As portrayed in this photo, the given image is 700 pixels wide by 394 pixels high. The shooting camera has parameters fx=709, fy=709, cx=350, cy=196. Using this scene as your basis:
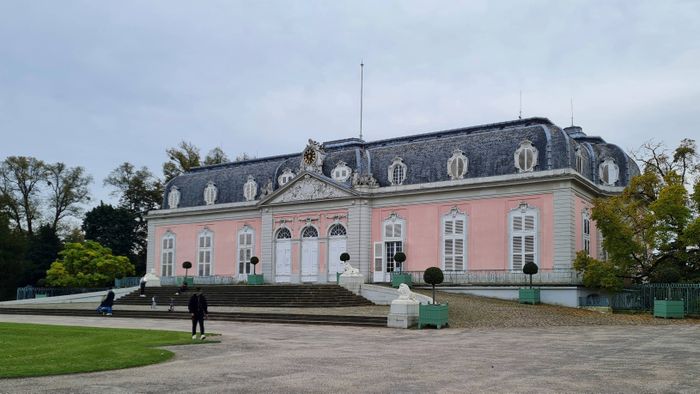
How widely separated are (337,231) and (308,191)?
2.91 m

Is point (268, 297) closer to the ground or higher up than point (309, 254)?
closer to the ground

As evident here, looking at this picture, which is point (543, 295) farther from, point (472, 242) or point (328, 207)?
point (328, 207)

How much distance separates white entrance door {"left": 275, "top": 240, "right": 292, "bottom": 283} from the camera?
4075cm

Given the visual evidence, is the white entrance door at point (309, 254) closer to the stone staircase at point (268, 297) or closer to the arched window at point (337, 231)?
the arched window at point (337, 231)

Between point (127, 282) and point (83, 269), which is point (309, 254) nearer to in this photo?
point (127, 282)

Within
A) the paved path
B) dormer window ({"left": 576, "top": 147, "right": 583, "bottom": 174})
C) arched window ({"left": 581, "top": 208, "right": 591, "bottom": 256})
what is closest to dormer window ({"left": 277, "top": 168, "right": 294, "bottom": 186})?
dormer window ({"left": 576, "top": 147, "right": 583, "bottom": 174})

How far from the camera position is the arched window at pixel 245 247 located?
4316cm

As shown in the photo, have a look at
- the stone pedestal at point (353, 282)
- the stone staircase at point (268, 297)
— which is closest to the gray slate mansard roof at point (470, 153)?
the stone pedestal at point (353, 282)

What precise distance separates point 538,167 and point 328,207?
11.9 meters

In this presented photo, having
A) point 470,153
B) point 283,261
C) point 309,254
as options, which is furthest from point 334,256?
point 470,153

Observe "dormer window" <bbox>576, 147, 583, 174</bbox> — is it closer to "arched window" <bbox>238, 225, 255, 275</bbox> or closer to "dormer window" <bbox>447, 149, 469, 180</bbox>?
"dormer window" <bbox>447, 149, 469, 180</bbox>

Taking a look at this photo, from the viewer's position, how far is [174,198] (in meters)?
48.2

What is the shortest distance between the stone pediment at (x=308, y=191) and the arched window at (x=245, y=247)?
2847 mm

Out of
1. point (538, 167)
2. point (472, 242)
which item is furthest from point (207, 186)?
point (538, 167)
